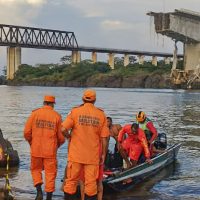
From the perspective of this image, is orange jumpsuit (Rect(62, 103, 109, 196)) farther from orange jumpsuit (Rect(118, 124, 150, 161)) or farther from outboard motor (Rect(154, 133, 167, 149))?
outboard motor (Rect(154, 133, 167, 149))

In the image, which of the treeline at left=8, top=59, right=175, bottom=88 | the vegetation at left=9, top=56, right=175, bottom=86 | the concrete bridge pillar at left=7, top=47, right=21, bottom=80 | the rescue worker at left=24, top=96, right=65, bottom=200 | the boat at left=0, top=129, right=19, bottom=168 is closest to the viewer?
the rescue worker at left=24, top=96, right=65, bottom=200

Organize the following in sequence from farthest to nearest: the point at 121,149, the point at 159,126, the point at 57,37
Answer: the point at 57,37
the point at 159,126
the point at 121,149

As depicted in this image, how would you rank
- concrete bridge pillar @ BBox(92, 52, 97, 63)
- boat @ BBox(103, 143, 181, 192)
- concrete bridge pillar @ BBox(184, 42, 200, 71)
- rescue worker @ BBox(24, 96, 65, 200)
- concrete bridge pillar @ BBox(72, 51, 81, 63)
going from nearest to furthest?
rescue worker @ BBox(24, 96, 65, 200)
boat @ BBox(103, 143, 181, 192)
concrete bridge pillar @ BBox(184, 42, 200, 71)
concrete bridge pillar @ BBox(72, 51, 81, 63)
concrete bridge pillar @ BBox(92, 52, 97, 63)

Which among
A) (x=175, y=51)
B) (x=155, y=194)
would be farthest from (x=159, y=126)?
(x=175, y=51)

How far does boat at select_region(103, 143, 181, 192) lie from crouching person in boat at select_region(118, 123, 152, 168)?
0.69 ft

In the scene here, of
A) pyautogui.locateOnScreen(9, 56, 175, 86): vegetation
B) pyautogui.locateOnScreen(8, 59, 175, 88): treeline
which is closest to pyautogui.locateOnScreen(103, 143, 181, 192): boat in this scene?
pyautogui.locateOnScreen(8, 59, 175, 88): treeline

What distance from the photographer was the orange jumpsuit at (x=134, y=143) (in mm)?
11906

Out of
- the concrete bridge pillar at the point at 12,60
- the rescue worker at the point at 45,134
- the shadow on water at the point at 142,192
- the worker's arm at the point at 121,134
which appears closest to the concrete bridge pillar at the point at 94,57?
the concrete bridge pillar at the point at 12,60

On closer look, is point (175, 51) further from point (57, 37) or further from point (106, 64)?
point (57, 37)

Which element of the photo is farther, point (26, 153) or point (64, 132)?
point (26, 153)

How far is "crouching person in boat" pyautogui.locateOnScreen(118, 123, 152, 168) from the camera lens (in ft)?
38.8

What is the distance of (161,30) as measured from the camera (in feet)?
347

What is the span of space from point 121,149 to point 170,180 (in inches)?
126

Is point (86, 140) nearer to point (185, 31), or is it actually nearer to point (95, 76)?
point (185, 31)
